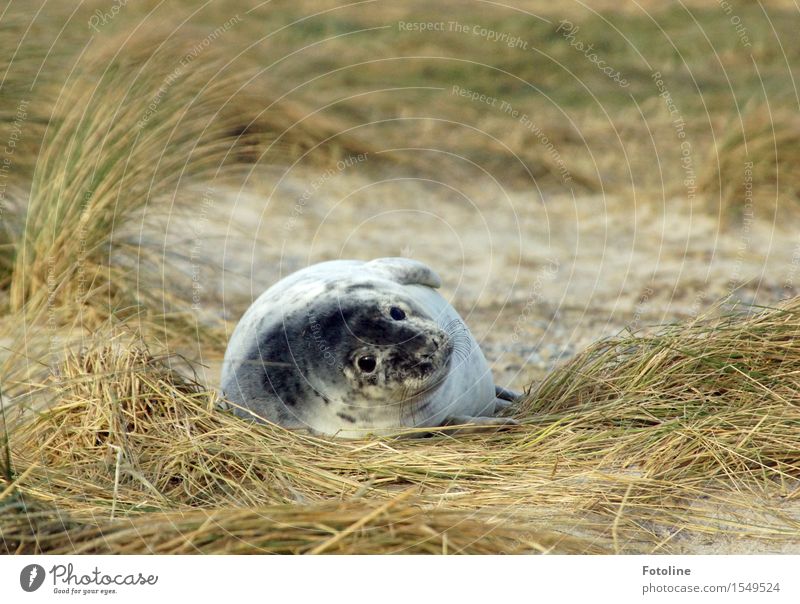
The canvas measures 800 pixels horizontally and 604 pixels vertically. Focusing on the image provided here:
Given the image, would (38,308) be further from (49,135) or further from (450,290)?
(450,290)

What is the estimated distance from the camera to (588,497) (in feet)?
12.6

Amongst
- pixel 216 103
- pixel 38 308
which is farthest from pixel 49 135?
pixel 38 308

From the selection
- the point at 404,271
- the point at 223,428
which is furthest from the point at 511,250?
the point at 223,428

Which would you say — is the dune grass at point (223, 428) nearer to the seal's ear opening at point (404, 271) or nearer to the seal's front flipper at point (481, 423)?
the seal's front flipper at point (481, 423)

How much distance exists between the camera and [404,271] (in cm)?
501

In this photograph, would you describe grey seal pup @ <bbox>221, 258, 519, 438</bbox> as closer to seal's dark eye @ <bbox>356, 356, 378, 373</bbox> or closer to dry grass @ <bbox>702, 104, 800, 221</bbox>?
seal's dark eye @ <bbox>356, 356, 378, 373</bbox>

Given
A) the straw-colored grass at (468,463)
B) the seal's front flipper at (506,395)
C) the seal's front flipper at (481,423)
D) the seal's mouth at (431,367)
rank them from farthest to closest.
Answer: the seal's front flipper at (506,395), the seal's front flipper at (481,423), the seal's mouth at (431,367), the straw-colored grass at (468,463)

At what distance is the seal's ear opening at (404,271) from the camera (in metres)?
4.98

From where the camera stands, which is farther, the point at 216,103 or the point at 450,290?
the point at 450,290

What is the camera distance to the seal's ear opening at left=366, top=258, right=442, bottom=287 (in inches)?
196

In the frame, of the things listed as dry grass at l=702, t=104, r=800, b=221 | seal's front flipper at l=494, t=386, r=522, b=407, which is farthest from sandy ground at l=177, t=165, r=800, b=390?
seal's front flipper at l=494, t=386, r=522, b=407

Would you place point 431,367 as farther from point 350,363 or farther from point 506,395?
point 506,395

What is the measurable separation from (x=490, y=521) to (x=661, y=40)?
10.4 metres

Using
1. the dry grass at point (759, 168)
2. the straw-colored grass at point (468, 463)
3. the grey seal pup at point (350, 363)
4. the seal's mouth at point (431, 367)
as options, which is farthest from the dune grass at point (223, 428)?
the dry grass at point (759, 168)
